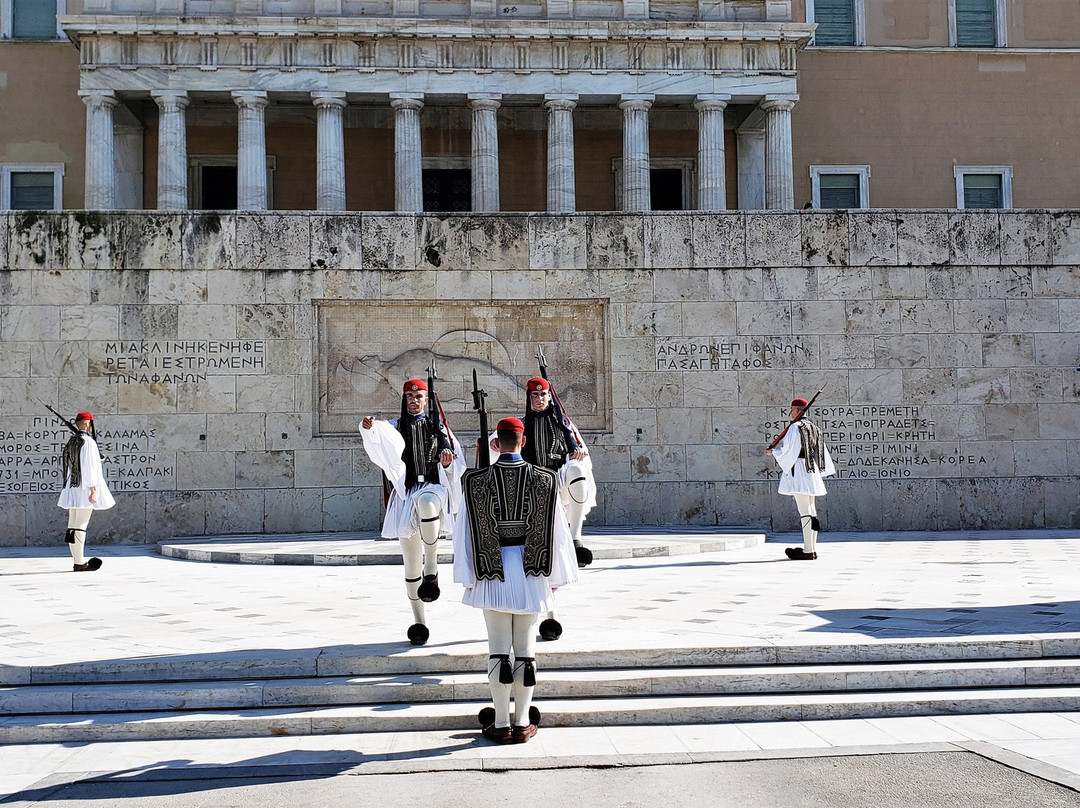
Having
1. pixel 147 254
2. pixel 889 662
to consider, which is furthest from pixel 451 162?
pixel 889 662

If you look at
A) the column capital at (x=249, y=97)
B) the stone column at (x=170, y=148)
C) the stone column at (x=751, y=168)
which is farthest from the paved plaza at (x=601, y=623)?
the stone column at (x=751, y=168)

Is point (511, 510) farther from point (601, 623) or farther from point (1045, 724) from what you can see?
point (1045, 724)

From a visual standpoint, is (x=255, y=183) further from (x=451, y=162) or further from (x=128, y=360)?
(x=128, y=360)

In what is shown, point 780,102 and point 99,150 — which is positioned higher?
point 780,102

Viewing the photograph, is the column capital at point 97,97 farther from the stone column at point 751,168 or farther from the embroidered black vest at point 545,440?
the embroidered black vest at point 545,440

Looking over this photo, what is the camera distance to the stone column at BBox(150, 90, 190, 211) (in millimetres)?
37312

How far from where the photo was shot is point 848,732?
6.95 metres

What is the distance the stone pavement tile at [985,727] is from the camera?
6.75 m

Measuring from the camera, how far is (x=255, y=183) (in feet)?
123

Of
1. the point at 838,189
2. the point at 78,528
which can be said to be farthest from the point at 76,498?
the point at 838,189

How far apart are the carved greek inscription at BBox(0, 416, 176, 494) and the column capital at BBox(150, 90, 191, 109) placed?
935 inches

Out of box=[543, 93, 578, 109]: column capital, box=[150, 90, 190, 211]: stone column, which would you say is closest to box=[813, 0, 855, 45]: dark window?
box=[543, 93, 578, 109]: column capital

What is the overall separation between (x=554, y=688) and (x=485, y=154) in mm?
32590

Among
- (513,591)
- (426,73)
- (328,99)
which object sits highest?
(426,73)
